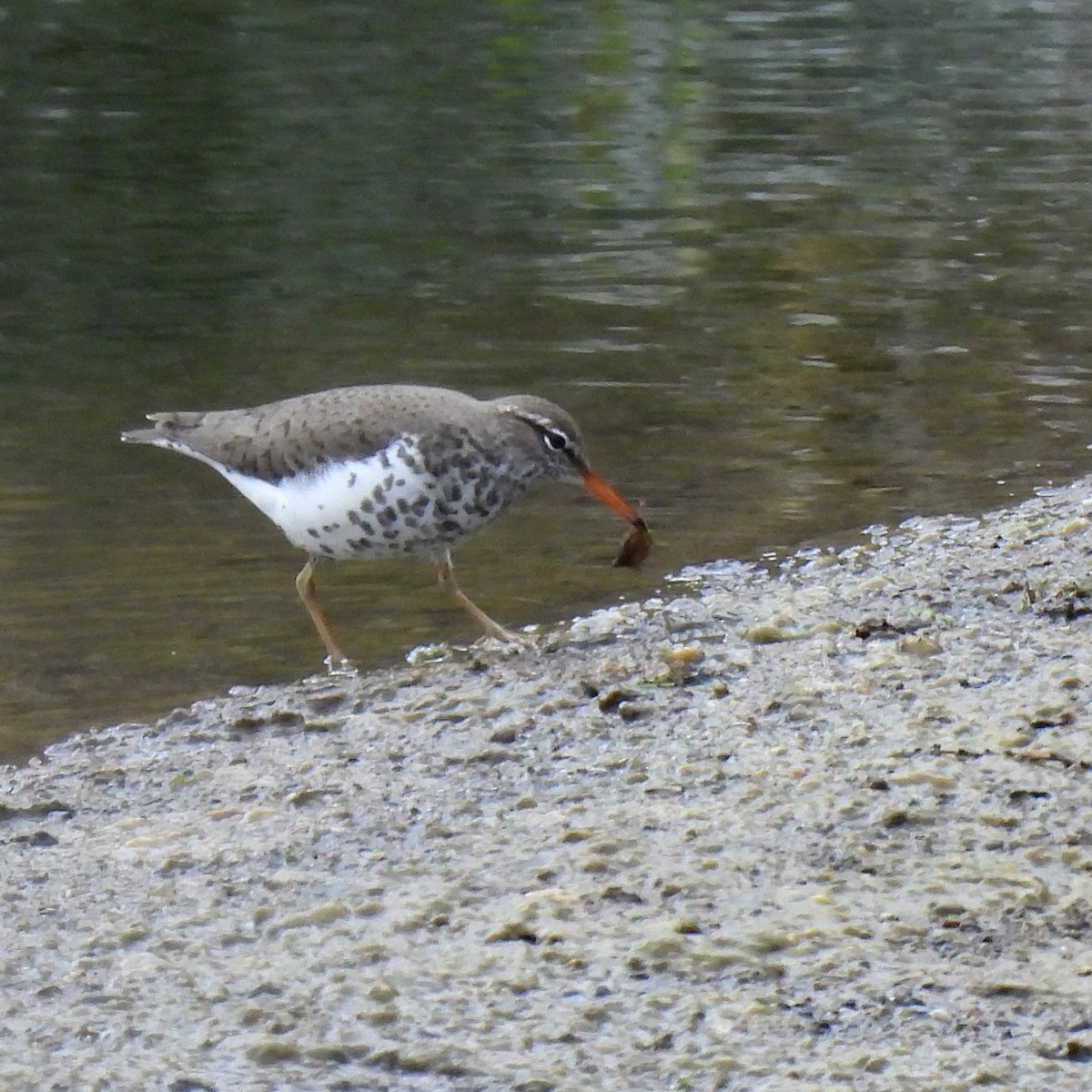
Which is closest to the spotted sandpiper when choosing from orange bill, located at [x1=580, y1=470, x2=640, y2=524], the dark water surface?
orange bill, located at [x1=580, y1=470, x2=640, y2=524]

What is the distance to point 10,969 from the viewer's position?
16.5 ft

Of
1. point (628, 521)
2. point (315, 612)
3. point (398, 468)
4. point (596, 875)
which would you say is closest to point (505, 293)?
point (628, 521)

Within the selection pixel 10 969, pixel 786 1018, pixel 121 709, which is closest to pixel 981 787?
pixel 786 1018

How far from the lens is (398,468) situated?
25.7 feet

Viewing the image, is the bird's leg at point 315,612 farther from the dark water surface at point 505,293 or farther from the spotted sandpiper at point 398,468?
the dark water surface at point 505,293

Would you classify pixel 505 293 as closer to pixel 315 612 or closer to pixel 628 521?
pixel 628 521

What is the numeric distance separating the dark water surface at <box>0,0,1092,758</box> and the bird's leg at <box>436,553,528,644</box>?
0.39m

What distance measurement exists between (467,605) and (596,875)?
3332 mm

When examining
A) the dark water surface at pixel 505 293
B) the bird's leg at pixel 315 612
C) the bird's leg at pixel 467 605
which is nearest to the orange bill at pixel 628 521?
the dark water surface at pixel 505 293

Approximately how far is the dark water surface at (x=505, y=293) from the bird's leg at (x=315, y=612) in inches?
5.9

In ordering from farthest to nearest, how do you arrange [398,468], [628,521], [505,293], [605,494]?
[505,293], [628,521], [605,494], [398,468]

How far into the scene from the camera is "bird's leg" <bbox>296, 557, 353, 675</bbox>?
845cm

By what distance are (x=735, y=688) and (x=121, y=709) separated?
250cm

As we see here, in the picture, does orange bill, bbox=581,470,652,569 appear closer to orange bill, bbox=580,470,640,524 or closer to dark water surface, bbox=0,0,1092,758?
orange bill, bbox=580,470,640,524
